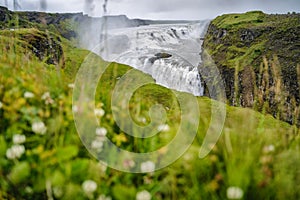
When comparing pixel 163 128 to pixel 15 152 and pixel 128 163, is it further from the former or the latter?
pixel 15 152

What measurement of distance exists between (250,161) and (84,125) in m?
1.70

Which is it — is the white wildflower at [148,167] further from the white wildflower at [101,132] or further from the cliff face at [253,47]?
the cliff face at [253,47]

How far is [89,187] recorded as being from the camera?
320 centimetres

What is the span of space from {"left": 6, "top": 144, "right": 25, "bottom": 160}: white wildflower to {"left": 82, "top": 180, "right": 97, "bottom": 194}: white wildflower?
716 mm

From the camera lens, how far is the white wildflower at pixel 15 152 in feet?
11.1

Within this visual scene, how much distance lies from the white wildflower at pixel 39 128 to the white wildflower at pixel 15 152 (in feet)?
0.72

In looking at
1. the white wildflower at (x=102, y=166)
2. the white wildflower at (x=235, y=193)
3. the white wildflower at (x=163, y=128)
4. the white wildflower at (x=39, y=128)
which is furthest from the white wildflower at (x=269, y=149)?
the white wildflower at (x=39, y=128)

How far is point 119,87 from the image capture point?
482 centimetres

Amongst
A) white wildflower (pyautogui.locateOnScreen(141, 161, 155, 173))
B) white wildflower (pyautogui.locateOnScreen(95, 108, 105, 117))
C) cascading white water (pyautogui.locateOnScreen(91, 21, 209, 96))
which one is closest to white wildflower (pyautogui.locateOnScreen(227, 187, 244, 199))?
white wildflower (pyautogui.locateOnScreen(141, 161, 155, 173))

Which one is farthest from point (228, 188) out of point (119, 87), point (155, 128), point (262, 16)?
point (262, 16)

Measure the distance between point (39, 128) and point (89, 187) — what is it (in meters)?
0.86

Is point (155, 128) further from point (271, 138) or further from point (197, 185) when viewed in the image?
point (271, 138)

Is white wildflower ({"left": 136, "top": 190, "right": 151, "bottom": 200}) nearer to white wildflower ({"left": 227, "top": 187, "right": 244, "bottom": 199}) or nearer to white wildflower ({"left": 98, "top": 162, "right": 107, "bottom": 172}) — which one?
white wildflower ({"left": 98, "top": 162, "right": 107, "bottom": 172})

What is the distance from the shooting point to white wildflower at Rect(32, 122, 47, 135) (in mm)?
3588
